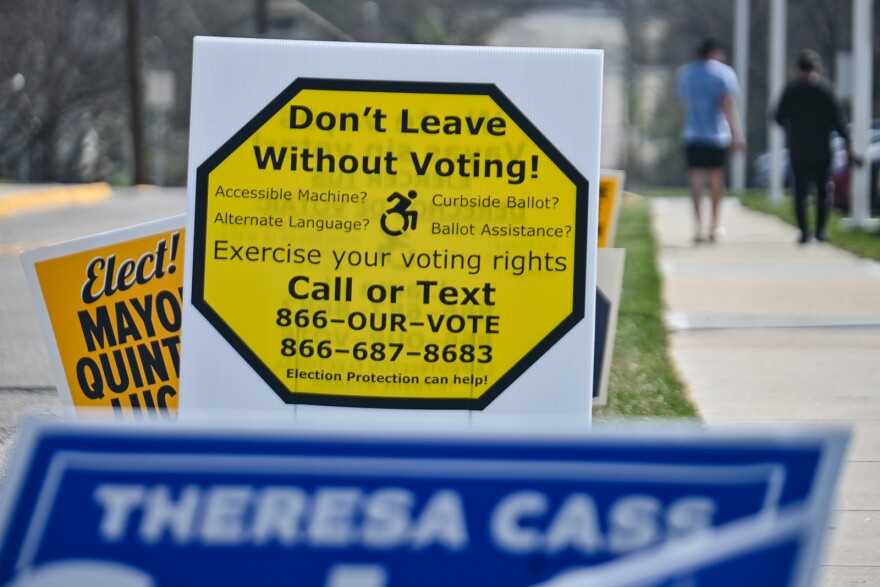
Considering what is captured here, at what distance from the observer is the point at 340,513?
2.04 meters

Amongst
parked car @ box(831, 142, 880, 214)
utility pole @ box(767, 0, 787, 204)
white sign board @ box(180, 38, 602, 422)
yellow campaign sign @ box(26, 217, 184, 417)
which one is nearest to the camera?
white sign board @ box(180, 38, 602, 422)

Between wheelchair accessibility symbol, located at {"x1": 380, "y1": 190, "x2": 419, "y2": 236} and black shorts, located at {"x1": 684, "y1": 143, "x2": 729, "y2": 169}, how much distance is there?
10488mm

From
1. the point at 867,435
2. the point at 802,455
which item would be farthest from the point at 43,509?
the point at 867,435

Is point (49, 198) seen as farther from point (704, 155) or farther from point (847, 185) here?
point (704, 155)

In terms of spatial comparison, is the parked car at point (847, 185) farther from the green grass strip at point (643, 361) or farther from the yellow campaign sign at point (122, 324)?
the yellow campaign sign at point (122, 324)

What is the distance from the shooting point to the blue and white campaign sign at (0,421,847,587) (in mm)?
2023

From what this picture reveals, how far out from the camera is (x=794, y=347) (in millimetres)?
8359

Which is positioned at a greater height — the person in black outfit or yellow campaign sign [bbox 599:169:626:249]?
yellow campaign sign [bbox 599:169:626:249]

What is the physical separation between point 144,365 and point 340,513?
2.74m

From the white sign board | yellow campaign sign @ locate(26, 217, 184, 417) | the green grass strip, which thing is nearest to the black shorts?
the green grass strip

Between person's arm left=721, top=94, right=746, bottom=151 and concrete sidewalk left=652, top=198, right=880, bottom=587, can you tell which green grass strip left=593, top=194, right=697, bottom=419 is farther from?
person's arm left=721, top=94, right=746, bottom=151

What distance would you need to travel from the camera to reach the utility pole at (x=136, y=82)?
115ft

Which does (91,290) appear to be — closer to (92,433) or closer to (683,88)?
(92,433)

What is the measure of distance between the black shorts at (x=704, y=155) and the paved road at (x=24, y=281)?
5.86m
